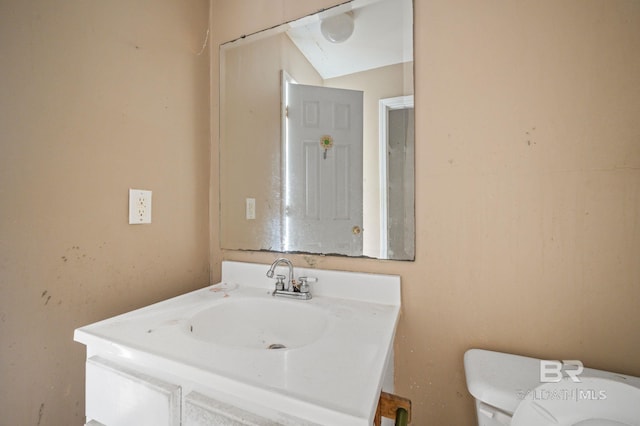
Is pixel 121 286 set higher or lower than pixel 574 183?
lower

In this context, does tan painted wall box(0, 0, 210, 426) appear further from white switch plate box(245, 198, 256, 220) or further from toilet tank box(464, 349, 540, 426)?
toilet tank box(464, 349, 540, 426)

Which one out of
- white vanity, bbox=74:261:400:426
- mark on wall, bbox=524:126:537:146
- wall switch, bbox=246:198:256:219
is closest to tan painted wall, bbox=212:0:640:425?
mark on wall, bbox=524:126:537:146

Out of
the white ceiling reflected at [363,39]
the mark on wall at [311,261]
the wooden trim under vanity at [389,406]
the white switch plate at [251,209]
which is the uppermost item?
the white ceiling reflected at [363,39]

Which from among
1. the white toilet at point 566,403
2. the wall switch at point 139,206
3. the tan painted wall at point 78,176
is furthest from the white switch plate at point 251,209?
the white toilet at point 566,403

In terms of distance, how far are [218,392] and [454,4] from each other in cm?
114

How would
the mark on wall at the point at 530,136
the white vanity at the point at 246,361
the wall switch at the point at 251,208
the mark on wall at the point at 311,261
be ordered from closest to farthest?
the white vanity at the point at 246,361, the mark on wall at the point at 530,136, the mark on wall at the point at 311,261, the wall switch at the point at 251,208

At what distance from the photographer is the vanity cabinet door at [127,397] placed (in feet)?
1.82

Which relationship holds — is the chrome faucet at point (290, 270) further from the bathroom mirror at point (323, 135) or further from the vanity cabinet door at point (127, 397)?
the vanity cabinet door at point (127, 397)

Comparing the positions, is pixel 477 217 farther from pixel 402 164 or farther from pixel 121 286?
pixel 121 286

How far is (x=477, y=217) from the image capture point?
2.70 feet

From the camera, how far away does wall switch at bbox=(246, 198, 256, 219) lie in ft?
3.76

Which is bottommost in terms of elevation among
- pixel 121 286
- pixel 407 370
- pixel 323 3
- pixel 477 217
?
pixel 407 370

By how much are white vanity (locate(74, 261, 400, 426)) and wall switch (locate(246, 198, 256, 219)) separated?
1.17 feet

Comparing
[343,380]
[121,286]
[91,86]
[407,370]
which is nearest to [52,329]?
[121,286]
